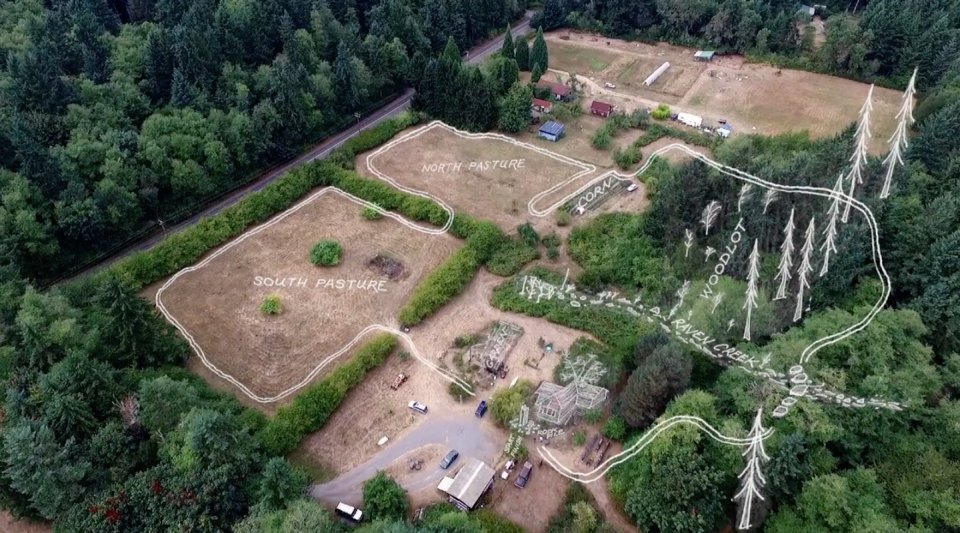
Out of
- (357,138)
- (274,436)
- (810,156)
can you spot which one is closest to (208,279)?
(274,436)

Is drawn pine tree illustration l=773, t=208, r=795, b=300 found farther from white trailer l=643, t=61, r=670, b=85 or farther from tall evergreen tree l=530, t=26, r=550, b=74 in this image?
tall evergreen tree l=530, t=26, r=550, b=74

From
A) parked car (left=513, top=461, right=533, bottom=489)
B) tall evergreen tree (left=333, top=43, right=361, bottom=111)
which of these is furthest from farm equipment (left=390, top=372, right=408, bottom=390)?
tall evergreen tree (left=333, top=43, right=361, bottom=111)

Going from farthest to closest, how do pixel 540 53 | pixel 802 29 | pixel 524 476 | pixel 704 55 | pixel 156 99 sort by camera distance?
1. pixel 802 29
2. pixel 704 55
3. pixel 540 53
4. pixel 156 99
5. pixel 524 476

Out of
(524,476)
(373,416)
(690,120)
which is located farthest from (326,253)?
(690,120)

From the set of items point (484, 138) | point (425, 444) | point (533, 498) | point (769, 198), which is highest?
point (769, 198)

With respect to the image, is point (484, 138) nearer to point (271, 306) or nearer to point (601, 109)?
point (601, 109)
